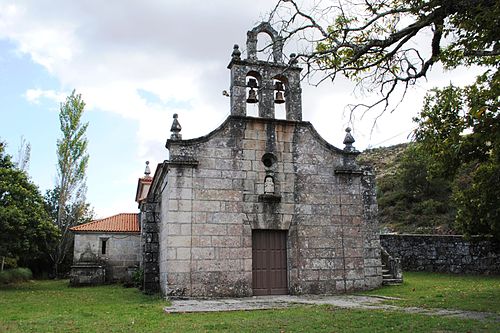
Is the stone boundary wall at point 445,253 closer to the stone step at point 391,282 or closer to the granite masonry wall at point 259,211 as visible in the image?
the stone step at point 391,282

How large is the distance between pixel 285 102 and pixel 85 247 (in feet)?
46.1

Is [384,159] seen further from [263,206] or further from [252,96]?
[263,206]

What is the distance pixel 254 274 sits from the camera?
13.6 meters

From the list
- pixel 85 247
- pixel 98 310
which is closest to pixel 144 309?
pixel 98 310

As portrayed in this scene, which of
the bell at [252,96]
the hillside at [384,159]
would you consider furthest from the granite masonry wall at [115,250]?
the hillside at [384,159]

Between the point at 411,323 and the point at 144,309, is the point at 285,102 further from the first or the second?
the point at 411,323

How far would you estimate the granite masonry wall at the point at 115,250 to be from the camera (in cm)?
2342

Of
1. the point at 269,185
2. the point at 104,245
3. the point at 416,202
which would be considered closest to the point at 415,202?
the point at 416,202

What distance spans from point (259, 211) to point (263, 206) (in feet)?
0.64

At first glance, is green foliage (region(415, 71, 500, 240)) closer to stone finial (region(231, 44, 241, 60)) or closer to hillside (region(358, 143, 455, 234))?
stone finial (region(231, 44, 241, 60))

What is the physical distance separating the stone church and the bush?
11266 millimetres

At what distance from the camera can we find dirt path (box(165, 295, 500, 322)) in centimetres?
895

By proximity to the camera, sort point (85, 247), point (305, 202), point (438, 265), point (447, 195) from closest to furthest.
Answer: point (305, 202)
point (438, 265)
point (85, 247)
point (447, 195)

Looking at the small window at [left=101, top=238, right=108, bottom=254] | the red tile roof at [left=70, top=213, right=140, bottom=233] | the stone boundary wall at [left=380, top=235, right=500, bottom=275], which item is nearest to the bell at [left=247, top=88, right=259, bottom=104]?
the stone boundary wall at [left=380, top=235, right=500, bottom=275]
